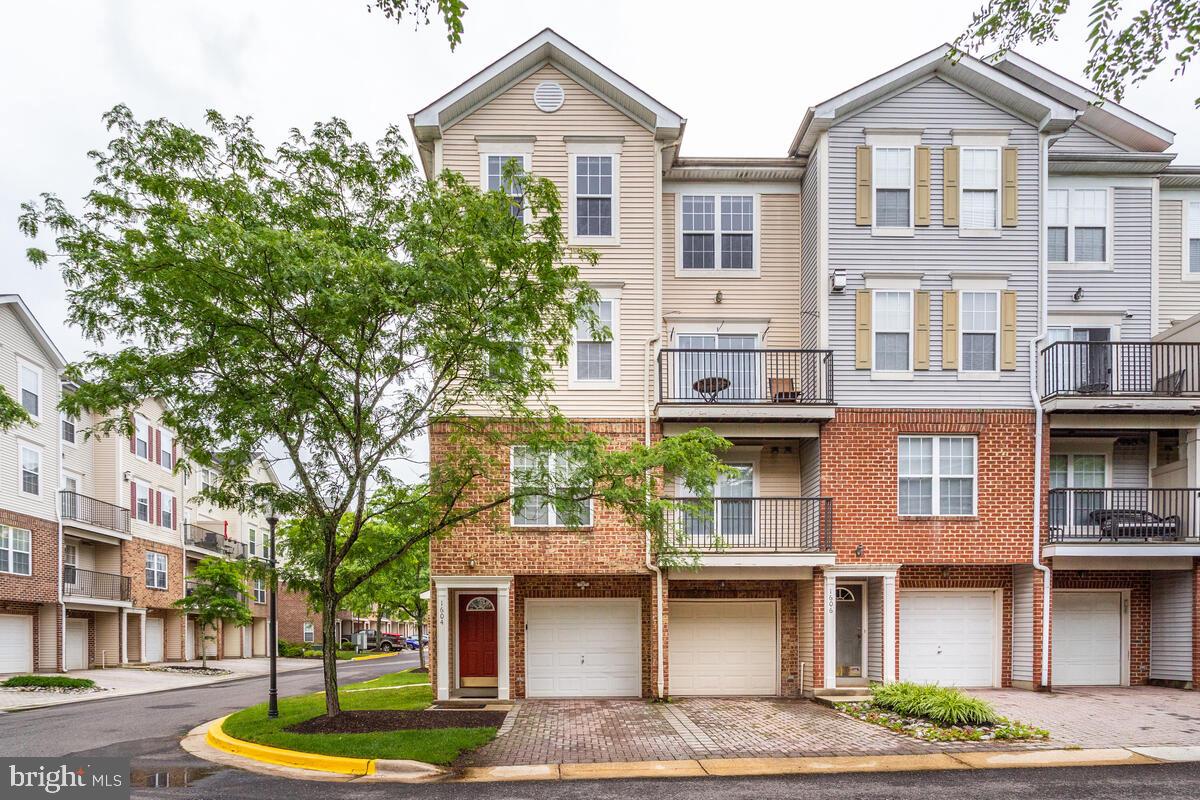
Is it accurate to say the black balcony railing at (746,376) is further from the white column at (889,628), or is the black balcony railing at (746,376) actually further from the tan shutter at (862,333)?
the white column at (889,628)

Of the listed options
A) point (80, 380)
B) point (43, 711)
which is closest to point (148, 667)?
point (43, 711)

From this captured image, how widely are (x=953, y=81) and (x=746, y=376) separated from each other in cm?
761

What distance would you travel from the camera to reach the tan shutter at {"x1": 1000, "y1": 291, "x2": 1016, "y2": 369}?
1717 cm

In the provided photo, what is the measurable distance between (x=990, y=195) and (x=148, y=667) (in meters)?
32.9

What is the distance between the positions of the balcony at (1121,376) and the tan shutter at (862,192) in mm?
4568

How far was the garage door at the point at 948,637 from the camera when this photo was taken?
1738 centimetres

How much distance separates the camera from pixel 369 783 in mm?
10055

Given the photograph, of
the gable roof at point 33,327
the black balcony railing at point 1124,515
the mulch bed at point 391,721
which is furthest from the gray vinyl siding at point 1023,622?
the gable roof at point 33,327

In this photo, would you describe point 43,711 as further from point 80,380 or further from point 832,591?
point 832,591

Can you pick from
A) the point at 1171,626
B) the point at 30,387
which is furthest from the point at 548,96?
the point at 30,387

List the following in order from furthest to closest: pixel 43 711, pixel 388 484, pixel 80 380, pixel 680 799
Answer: pixel 43 711
pixel 388 484
pixel 80 380
pixel 680 799

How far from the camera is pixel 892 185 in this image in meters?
17.4

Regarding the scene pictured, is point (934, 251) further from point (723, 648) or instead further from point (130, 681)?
point (130, 681)
